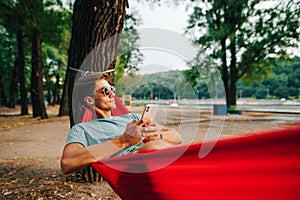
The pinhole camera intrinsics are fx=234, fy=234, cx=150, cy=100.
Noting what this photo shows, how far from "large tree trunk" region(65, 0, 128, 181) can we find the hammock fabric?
4.73 ft

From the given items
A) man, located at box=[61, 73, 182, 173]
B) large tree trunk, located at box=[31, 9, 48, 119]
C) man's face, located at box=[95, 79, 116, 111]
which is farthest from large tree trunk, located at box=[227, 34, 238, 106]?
man's face, located at box=[95, 79, 116, 111]

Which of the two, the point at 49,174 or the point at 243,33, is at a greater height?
the point at 243,33

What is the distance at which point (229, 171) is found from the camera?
686 millimetres

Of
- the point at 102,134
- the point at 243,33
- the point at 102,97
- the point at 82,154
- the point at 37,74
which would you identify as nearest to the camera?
the point at 82,154

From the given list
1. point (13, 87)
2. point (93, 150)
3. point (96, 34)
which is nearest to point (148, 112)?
point (93, 150)

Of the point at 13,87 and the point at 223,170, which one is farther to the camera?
the point at 13,87

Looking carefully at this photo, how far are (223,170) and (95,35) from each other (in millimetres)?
1973

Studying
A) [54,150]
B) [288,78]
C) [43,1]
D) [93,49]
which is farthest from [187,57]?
[288,78]

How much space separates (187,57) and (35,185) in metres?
1.89

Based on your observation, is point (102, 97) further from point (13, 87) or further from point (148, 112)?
point (13, 87)

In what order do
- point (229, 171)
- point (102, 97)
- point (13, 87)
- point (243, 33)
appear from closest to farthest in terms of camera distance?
point (229, 171) → point (102, 97) → point (243, 33) → point (13, 87)

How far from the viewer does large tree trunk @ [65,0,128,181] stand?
2.28 meters

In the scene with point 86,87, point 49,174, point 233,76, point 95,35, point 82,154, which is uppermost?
point 233,76

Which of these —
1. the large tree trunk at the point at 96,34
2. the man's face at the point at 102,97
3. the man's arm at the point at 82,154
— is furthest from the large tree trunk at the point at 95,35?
the man's arm at the point at 82,154
